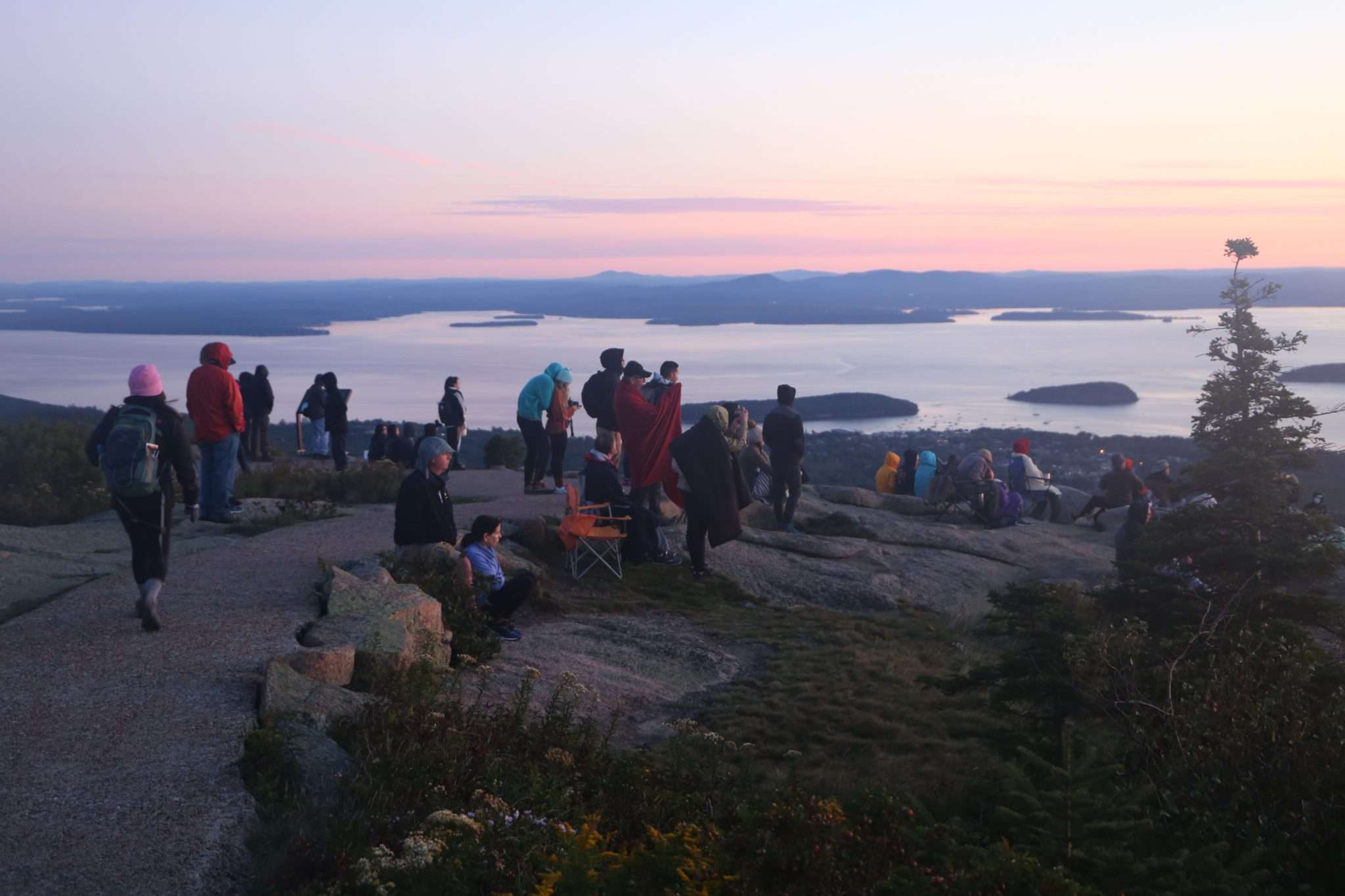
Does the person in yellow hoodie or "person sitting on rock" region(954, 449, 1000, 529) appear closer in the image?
"person sitting on rock" region(954, 449, 1000, 529)

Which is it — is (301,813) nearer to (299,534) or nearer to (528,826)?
(528,826)

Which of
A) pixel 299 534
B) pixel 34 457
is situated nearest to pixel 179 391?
pixel 34 457

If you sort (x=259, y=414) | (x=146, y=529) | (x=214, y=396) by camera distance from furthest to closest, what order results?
(x=259, y=414), (x=214, y=396), (x=146, y=529)

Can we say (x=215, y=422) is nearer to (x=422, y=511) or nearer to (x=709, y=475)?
(x=422, y=511)

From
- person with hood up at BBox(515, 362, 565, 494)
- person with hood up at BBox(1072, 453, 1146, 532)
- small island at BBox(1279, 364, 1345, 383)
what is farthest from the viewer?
small island at BBox(1279, 364, 1345, 383)

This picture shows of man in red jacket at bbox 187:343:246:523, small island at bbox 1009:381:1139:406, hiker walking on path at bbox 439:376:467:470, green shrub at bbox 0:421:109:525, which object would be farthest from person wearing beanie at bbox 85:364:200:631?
small island at bbox 1009:381:1139:406

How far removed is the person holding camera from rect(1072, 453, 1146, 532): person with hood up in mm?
7408

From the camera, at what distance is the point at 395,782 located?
14.9 feet

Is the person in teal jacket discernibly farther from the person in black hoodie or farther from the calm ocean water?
the calm ocean water

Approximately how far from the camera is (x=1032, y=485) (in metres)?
17.4

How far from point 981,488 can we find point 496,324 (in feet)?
488

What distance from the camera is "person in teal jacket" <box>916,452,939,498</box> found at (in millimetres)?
17750

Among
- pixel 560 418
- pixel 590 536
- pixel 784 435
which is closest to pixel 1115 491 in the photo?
pixel 784 435

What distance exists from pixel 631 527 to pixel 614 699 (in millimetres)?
3513
